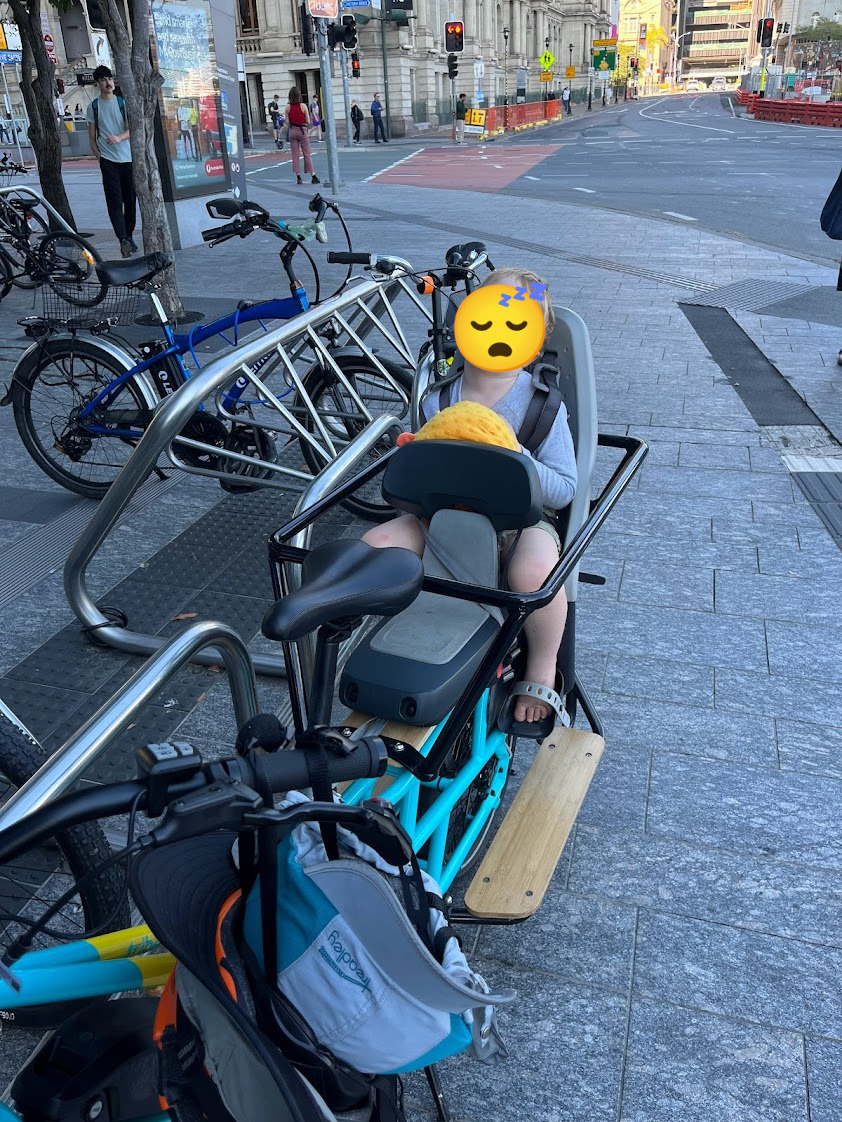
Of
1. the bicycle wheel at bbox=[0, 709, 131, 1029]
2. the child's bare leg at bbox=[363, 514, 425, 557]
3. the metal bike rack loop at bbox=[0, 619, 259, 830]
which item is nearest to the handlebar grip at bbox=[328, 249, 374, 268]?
the child's bare leg at bbox=[363, 514, 425, 557]

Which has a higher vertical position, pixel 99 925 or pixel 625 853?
pixel 99 925

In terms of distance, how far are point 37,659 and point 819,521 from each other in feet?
11.9

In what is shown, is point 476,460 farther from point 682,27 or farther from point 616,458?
point 682,27

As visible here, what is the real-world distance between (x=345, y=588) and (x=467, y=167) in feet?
81.4

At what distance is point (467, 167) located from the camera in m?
24.0

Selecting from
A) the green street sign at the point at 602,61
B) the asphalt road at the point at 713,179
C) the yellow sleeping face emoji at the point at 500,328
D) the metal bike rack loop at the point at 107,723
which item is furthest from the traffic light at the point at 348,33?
the green street sign at the point at 602,61

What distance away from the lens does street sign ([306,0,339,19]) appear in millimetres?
13852

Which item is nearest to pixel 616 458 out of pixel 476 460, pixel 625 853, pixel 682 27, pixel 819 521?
pixel 819 521

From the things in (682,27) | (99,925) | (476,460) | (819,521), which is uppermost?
(682,27)

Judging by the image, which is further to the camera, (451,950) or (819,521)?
(819,521)

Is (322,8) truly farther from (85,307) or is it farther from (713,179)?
(85,307)

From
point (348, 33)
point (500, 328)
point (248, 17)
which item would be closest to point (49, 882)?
point (500, 328)

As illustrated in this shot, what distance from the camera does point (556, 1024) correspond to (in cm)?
208

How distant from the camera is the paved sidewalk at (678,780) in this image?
198 cm
